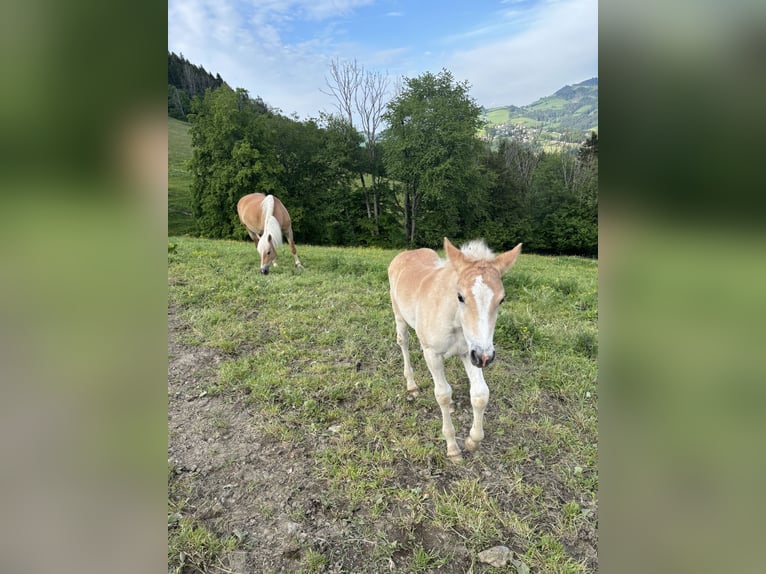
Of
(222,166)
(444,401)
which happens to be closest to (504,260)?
(444,401)

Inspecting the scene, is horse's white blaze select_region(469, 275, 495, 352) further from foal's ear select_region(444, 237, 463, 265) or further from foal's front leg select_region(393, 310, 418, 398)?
foal's front leg select_region(393, 310, 418, 398)

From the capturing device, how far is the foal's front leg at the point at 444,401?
2.71 metres

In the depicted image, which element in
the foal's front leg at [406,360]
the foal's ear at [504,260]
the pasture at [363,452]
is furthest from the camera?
the foal's front leg at [406,360]

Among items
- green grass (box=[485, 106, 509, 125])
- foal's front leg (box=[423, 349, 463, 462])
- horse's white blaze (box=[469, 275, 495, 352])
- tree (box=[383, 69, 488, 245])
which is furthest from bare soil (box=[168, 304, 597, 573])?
tree (box=[383, 69, 488, 245])

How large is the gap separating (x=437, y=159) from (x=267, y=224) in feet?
60.4

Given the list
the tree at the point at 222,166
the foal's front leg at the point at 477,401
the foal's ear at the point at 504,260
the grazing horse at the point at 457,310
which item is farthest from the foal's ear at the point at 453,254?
the tree at the point at 222,166

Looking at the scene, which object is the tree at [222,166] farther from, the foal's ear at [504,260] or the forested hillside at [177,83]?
the foal's ear at [504,260]

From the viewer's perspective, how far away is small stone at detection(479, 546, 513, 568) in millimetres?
1890

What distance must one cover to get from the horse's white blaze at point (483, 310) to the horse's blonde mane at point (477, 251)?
380 millimetres

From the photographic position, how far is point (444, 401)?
278 cm
